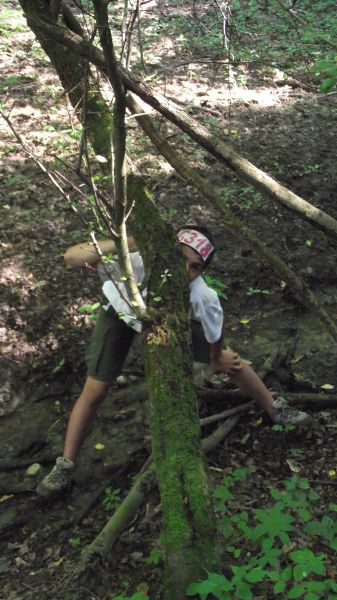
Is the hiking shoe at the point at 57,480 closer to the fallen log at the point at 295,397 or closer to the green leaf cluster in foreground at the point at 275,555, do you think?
the green leaf cluster in foreground at the point at 275,555

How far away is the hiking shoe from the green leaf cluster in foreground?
104 cm

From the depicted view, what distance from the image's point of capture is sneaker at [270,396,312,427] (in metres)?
4.11

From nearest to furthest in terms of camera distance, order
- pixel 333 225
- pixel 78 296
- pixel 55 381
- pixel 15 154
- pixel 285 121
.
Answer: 1. pixel 333 225
2. pixel 55 381
3. pixel 78 296
4. pixel 15 154
5. pixel 285 121

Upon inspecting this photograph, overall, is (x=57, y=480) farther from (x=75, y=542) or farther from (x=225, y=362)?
(x=225, y=362)

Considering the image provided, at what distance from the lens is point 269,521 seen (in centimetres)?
264

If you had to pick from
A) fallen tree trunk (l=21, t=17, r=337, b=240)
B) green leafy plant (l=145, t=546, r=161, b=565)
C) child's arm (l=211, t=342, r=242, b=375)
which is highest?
fallen tree trunk (l=21, t=17, r=337, b=240)

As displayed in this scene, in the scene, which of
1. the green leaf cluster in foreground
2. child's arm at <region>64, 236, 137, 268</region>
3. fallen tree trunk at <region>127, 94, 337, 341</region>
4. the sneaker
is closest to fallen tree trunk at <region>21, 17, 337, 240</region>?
fallen tree trunk at <region>127, 94, 337, 341</region>

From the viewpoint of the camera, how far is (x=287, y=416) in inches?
162

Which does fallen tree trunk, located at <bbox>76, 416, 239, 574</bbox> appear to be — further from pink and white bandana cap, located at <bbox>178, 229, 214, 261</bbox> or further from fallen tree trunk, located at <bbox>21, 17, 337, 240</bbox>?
fallen tree trunk, located at <bbox>21, 17, 337, 240</bbox>

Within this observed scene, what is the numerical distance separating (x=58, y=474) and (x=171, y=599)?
Result: 1.53 metres

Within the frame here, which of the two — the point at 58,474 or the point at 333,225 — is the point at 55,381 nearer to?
the point at 58,474

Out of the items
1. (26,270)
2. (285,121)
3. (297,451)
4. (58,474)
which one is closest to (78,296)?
(26,270)

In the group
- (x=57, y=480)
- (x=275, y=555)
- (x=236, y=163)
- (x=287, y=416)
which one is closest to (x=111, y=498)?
(x=57, y=480)

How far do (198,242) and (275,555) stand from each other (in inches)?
72.2
